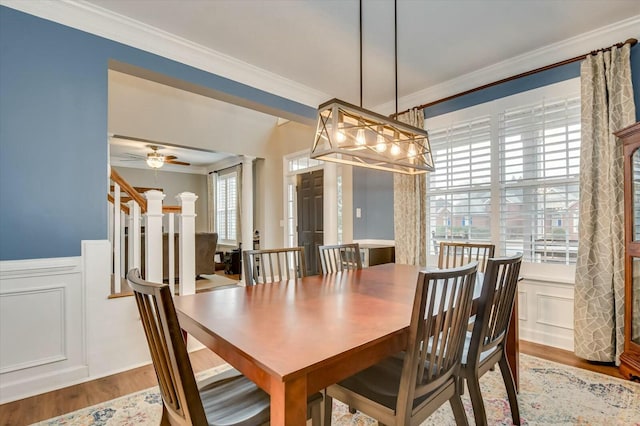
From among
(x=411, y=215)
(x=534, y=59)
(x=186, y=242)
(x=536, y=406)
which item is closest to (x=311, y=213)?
(x=411, y=215)

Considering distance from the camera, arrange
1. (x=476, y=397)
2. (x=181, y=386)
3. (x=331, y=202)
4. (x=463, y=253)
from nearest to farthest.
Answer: (x=181, y=386) < (x=476, y=397) < (x=463, y=253) < (x=331, y=202)

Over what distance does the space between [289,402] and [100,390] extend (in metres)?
2.03

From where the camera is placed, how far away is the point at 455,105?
361 cm

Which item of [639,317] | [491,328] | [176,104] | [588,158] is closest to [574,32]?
[588,158]

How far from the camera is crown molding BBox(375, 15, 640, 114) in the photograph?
8.46ft

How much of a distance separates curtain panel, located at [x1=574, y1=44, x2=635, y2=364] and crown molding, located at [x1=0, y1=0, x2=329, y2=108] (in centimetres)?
266

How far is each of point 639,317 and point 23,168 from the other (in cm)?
424

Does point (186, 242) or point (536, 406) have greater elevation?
point (186, 242)

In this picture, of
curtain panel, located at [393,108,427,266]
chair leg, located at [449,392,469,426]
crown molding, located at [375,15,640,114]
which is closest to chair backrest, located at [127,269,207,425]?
chair leg, located at [449,392,469,426]

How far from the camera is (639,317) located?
2.27 metres

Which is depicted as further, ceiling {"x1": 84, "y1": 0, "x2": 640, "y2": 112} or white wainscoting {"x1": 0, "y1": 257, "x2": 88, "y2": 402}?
ceiling {"x1": 84, "y1": 0, "x2": 640, "y2": 112}

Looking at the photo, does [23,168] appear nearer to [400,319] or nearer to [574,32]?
[400,319]

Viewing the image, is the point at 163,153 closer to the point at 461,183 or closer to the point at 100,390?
the point at 100,390

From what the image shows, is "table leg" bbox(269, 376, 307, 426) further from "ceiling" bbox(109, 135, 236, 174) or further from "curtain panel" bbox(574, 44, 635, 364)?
"ceiling" bbox(109, 135, 236, 174)
